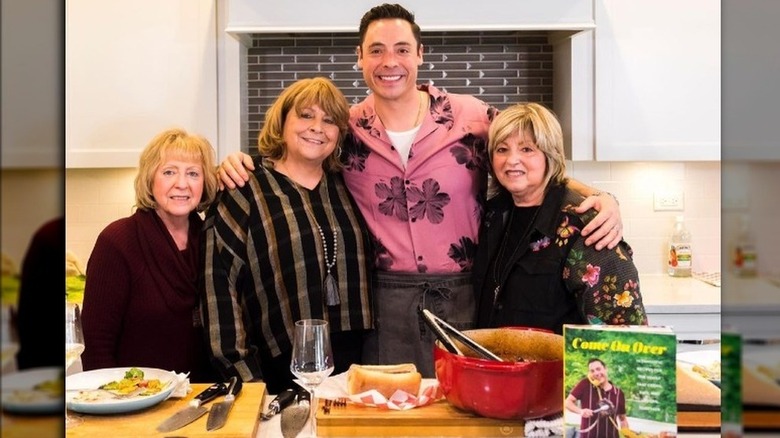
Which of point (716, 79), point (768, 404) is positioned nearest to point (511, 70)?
point (716, 79)

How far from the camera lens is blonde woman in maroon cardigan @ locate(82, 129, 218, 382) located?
1837mm

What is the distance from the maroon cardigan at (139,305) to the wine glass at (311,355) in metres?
0.69

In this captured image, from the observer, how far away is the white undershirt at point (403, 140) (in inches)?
85.7

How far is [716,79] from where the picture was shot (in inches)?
118

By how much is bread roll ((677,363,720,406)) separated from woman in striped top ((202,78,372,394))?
913 millimetres

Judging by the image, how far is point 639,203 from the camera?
10.7ft

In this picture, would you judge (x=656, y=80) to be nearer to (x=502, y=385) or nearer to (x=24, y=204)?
(x=502, y=385)

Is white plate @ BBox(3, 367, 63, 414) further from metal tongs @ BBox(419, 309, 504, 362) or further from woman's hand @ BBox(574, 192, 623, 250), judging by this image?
woman's hand @ BBox(574, 192, 623, 250)

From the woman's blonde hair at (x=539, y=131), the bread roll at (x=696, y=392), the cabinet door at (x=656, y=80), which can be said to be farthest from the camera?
the cabinet door at (x=656, y=80)

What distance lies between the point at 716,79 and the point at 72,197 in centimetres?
281

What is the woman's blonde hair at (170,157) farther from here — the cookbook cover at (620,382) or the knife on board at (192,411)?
the cookbook cover at (620,382)

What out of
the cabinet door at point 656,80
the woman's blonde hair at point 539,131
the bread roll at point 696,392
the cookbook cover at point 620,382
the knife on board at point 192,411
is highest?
the cabinet door at point 656,80

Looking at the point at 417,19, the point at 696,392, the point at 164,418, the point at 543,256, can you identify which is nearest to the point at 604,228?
the point at 543,256

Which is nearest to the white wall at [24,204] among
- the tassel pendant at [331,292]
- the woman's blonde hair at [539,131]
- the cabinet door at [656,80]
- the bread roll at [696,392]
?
the bread roll at [696,392]
